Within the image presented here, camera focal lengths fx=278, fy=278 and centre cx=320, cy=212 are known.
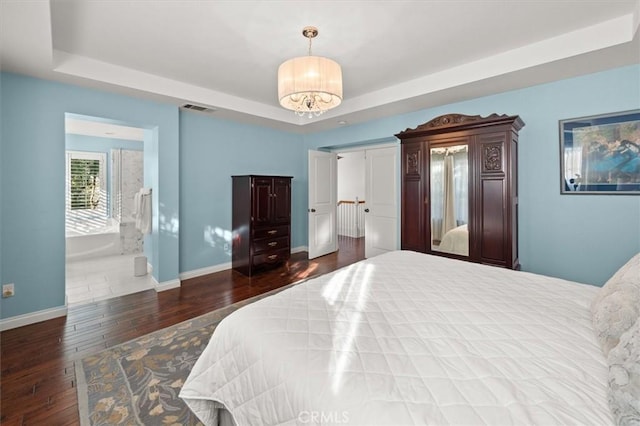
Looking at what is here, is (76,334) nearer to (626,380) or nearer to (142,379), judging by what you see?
(142,379)

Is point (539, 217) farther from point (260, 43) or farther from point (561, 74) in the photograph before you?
point (260, 43)

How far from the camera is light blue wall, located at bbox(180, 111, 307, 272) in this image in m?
4.17

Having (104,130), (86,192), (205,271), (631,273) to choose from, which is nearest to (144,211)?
(205,271)

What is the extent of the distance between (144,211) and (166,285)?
3.74ft

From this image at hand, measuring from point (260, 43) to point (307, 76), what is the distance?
85 cm

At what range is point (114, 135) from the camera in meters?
5.68

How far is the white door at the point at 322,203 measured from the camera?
5.25m

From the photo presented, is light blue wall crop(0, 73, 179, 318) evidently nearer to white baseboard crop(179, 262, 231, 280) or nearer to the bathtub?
white baseboard crop(179, 262, 231, 280)

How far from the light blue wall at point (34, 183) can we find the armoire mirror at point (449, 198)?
12.8ft

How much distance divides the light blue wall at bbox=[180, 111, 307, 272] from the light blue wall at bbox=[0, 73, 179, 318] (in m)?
1.17

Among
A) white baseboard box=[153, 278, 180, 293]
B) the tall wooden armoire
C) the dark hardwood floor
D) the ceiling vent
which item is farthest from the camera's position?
the ceiling vent

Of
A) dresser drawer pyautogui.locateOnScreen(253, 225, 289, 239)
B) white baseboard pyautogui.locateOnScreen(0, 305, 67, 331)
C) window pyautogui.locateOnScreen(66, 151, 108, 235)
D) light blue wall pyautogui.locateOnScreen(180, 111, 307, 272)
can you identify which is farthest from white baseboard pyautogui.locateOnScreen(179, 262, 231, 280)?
window pyautogui.locateOnScreen(66, 151, 108, 235)

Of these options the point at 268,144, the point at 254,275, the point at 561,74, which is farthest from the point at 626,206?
the point at 268,144

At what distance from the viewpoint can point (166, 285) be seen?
3.72m
